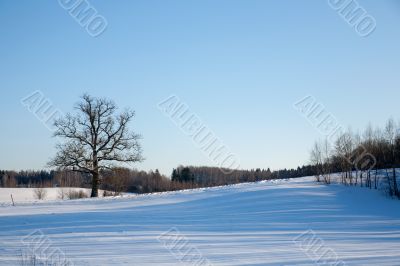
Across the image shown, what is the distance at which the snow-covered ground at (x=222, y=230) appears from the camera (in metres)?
11.3

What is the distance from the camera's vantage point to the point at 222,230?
16.6 meters

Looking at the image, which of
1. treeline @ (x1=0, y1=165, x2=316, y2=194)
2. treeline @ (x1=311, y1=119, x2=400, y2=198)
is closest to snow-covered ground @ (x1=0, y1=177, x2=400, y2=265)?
treeline @ (x1=311, y1=119, x2=400, y2=198)

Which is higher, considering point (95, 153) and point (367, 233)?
point (95, 153)

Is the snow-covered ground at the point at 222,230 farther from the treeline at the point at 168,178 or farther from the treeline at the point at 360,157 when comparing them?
the treeline at the point at 168,178

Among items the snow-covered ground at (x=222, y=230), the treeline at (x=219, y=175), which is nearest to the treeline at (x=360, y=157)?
the snow-covered ground at (x=222, y=230)

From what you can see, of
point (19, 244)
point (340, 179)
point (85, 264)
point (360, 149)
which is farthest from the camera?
point (360, 149)

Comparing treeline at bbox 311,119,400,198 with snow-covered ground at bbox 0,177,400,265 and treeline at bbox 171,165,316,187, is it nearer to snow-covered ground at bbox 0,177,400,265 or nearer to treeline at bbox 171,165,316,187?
snow-covered ground at bbox 0,177,400,265

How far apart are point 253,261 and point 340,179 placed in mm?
28998

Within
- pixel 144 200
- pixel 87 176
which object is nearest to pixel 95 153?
pixel 87 176

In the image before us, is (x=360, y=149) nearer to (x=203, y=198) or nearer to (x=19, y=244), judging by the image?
(x=203, y=198)

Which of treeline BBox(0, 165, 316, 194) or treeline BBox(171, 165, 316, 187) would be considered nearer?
treeline BBox(0, 165, 316, 194)

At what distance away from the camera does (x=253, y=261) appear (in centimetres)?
1080

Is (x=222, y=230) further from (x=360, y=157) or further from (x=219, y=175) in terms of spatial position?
(x=219, y=175)

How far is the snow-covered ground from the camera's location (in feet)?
37.2
